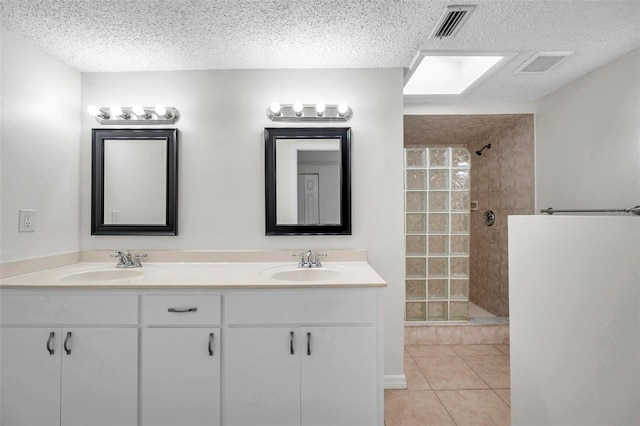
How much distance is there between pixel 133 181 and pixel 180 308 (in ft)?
3.47

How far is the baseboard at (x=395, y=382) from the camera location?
2037mm

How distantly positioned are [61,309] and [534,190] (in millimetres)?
3368

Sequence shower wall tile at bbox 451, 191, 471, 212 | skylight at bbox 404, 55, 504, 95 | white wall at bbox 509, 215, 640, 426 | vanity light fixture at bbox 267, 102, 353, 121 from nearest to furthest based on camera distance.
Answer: white wall at bbox 509, 215, 640, 426
vanity light fixture at bbox 267, 102, 353, 121
skylight at bbox 404, 55, 504, 95
shower wall tile at bbox 451, 191, 471, 212

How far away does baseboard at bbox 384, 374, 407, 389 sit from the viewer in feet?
6.68

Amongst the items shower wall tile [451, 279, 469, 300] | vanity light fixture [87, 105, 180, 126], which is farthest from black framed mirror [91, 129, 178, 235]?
shower wall tile [451, 279, 469, 300]

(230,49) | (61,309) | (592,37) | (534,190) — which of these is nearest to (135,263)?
(61,309)

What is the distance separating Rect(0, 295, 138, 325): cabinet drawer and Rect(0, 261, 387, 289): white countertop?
2.6 inches

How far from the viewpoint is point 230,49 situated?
1.82 metres

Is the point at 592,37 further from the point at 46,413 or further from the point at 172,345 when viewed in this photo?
the point at 46,413

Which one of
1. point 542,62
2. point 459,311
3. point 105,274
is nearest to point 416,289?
point 459,311

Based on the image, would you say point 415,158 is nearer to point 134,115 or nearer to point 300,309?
point 300,309

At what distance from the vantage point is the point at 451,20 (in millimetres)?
1546

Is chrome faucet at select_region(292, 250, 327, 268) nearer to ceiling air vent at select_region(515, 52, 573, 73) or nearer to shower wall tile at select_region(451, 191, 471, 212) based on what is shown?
shower wall tile at select_region(451, 191, 471, 212)

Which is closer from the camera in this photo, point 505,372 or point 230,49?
point 230,49
